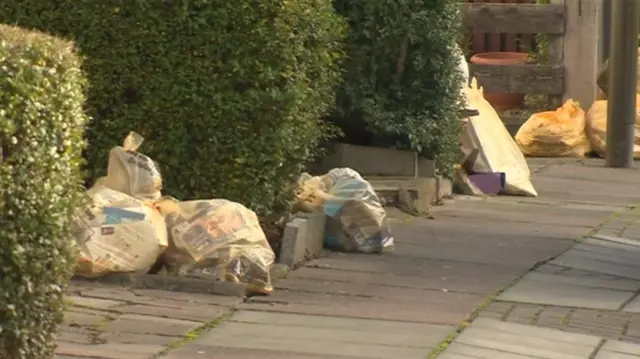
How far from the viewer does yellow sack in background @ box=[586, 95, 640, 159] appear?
41.0 ft

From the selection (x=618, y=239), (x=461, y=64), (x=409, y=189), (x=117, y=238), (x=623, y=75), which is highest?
(x=461, y=64)

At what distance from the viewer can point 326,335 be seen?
19.2 ft

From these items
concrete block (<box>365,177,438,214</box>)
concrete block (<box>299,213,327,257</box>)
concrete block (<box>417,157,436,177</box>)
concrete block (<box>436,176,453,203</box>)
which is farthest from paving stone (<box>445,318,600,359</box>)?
concrete block (<box>436,176,453,203</box>)

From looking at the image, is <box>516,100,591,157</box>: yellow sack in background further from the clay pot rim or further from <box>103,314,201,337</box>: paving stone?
<box>103,314,201,337</box>: paving stone

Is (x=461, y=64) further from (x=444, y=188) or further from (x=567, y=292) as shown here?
(x=567, y=292)

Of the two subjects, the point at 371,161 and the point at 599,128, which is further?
the point at 599,128

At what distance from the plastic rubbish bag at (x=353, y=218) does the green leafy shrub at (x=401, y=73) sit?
1459mm

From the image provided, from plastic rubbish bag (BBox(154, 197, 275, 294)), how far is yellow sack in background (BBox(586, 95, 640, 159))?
6.43m

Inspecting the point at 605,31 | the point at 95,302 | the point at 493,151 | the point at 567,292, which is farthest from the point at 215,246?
the point at 605,31

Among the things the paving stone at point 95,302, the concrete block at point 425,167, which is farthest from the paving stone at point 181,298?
the concrete block at point 425,167

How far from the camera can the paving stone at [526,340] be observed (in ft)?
18.7

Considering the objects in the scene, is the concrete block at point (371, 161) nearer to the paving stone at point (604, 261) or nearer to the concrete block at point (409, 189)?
the concrete block at point (409, 189)

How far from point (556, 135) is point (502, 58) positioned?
244cm

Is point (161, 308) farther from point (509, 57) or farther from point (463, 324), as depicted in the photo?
point (509, 57)
